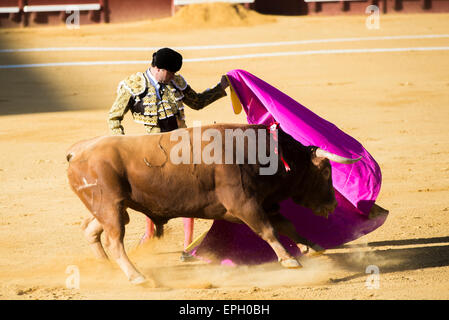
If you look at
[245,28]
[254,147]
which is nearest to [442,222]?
[254,147]

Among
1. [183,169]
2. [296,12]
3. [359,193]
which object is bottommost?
[296,12]

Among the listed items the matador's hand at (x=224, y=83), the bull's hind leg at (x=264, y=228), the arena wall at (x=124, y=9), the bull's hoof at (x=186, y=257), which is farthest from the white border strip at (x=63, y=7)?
the bull's hind leg at (x=264, y=228)

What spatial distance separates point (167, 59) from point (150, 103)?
268 mm

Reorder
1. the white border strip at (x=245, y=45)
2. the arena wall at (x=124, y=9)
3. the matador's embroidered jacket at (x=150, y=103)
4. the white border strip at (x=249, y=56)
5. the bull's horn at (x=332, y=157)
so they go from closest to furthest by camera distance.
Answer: the bull's horn at (x=332, y=157), the matador's embroidered jacket at (x=150, y=103), the white border strip at (x=249, y=56), the white border strip at (x=245, y=45), the arena wall at (x=124, y=9)

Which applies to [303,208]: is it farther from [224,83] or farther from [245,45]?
[245,45]

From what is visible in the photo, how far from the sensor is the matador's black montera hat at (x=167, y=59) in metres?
4.02

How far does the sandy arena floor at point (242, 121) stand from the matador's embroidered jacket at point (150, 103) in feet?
2.47

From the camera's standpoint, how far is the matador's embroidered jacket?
4141 millimetres

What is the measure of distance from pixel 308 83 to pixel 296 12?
5871 mm

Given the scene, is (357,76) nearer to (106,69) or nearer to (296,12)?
(106,69)

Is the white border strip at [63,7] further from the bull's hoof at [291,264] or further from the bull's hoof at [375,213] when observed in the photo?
the bull's hoof at [291,264]

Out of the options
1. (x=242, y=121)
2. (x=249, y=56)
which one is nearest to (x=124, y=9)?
(x=249, y=56)

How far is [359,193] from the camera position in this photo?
13.9ft

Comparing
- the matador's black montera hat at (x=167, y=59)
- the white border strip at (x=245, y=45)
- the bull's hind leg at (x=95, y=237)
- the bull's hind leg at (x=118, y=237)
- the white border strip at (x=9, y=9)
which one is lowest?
the white border strip at (x=245, y=45)
